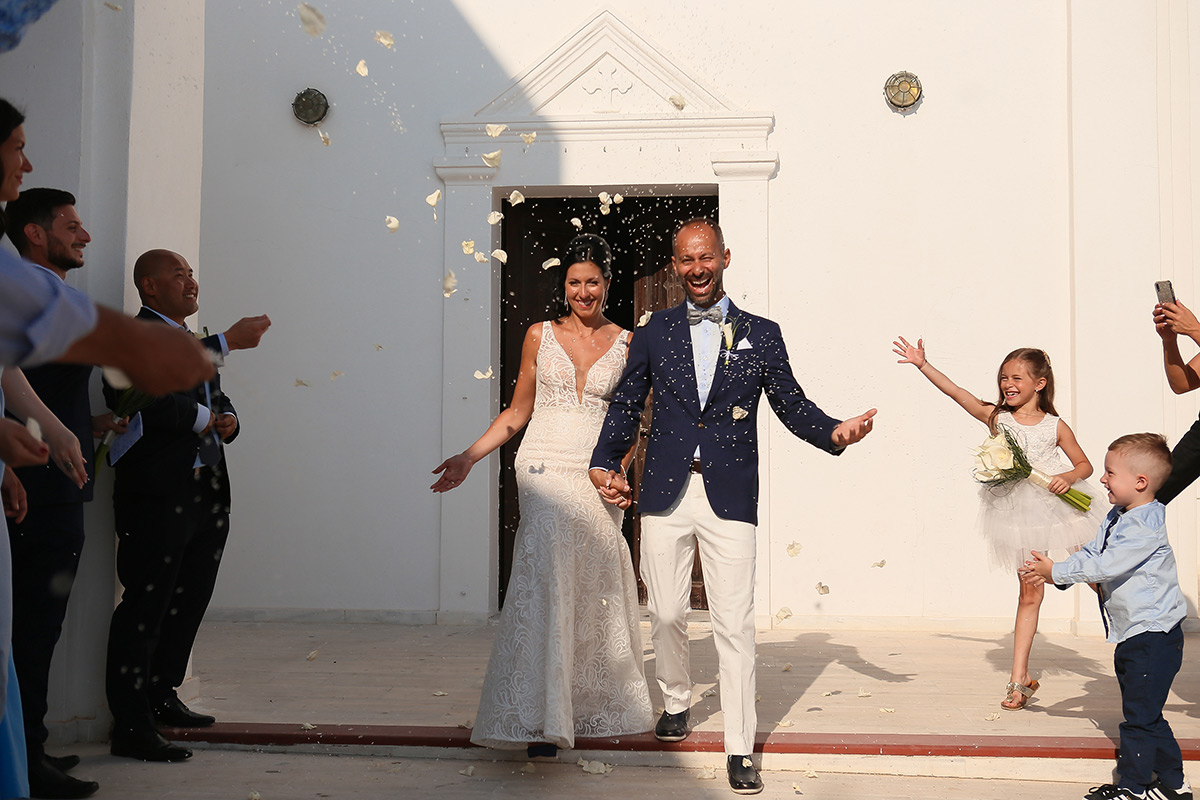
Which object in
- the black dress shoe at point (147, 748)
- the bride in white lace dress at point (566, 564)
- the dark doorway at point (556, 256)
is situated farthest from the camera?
the dark doorway at point (556, 256)

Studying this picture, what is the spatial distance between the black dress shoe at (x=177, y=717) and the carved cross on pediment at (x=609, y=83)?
4.56 m

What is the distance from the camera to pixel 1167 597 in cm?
343

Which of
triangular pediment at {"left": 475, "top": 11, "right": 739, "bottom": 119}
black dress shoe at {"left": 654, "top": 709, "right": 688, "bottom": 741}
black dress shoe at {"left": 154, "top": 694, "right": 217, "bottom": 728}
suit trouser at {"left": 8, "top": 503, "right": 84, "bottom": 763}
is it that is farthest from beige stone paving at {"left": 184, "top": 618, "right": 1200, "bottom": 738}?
triangular pediment at {"left": 475, "top": 11, "right": 739, "bottom": 119}

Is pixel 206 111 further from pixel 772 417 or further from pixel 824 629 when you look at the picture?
pixel 824 629

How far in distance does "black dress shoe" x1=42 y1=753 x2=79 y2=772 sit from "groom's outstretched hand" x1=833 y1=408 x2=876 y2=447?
2868 millimetres

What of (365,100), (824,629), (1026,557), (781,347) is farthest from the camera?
(365,100)

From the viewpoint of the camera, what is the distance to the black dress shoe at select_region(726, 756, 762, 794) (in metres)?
3.51

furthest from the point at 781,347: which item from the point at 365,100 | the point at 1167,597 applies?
the point at 365,100

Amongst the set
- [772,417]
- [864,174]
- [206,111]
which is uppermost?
[206,111]

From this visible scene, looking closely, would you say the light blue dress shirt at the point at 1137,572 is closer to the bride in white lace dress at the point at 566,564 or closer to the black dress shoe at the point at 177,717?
the bride in white lace dress at the point at 566,564

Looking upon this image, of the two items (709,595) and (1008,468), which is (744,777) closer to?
(709,595)

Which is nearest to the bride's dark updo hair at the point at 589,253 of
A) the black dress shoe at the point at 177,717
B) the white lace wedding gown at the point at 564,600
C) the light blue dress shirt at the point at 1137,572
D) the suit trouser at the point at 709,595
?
the white lace wedding gown at the point at 564,600

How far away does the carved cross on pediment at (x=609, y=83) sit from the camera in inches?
272

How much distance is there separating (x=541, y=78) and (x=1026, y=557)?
14.4ft
